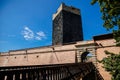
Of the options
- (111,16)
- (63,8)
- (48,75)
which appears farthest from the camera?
(63,8)

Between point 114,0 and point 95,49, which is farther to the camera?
point 95,49

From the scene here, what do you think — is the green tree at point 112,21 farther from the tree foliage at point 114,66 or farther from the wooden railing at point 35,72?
the wooden railing at point 35,72

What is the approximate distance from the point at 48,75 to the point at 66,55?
1636 cm

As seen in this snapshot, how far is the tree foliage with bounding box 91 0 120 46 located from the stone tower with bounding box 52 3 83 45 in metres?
21.1

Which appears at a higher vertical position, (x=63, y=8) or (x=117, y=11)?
(x=63, y=8)

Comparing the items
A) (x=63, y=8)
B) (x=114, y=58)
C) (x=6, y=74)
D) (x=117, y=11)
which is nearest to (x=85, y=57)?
(x=114, y=58)

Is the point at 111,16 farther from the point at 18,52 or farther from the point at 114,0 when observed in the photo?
the point at 18,52

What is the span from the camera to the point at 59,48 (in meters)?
23.8

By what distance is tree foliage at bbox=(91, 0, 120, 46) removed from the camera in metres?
10.2

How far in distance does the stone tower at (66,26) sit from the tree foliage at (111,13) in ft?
69.3

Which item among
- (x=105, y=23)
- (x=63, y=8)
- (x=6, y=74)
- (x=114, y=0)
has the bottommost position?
(x=6, y=74)

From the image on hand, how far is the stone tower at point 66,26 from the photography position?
32875 millimetres

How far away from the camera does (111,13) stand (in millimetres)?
10352

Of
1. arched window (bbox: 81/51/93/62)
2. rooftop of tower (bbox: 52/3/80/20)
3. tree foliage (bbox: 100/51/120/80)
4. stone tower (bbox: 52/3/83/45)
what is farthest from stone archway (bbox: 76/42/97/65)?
rooftop of tower (bbox: 52/3/80/20)
